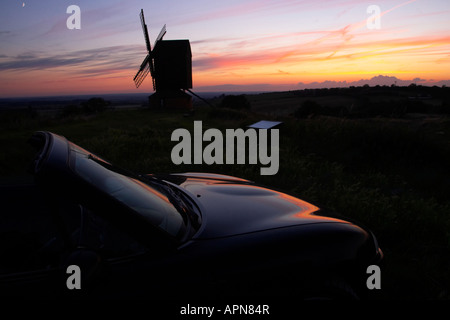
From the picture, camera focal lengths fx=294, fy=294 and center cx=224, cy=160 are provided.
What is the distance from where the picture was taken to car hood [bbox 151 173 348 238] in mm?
1891

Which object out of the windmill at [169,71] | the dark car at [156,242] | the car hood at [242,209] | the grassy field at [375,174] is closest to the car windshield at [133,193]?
the dark car at [156,242]

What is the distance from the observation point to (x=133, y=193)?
1.97 metres

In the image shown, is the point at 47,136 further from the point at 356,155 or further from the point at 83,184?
the point at 356,155

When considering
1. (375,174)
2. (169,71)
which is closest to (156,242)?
(375,174)

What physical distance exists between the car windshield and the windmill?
28200 mm

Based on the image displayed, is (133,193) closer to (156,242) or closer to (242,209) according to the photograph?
(156,242)

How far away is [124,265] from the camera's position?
1.50m

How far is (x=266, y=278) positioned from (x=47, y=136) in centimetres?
170

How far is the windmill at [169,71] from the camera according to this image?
28.4 m

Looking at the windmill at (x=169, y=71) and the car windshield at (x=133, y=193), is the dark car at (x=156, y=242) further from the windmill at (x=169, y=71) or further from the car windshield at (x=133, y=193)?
the windmill at (x=169, y=71)

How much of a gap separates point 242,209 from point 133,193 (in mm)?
783

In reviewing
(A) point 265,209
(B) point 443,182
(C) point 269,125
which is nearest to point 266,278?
A: (A) point 265,209

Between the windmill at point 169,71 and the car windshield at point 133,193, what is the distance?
92.5 feet
